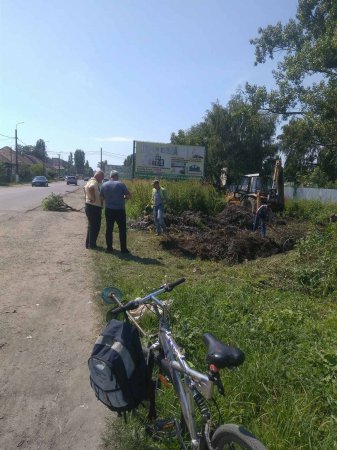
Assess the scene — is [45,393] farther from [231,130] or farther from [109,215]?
[231,130]

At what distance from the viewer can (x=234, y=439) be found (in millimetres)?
2408

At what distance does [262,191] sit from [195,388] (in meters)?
19.6

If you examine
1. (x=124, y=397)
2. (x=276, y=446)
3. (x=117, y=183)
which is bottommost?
(x=276, y=446)

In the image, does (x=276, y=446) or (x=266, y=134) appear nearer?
(x=276, y=446)

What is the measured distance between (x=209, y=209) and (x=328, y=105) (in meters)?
7.63

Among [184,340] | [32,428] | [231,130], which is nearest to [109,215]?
[184,340]

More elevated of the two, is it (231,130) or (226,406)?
(231,130)

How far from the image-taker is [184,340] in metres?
4.57

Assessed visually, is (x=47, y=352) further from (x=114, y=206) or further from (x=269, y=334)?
(x=114, y=206)

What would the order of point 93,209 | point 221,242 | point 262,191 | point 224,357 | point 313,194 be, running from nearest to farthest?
point 224,357
point 93,209
point 221,242
point 262,191
point 313,194

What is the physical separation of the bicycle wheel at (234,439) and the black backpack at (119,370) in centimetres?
60

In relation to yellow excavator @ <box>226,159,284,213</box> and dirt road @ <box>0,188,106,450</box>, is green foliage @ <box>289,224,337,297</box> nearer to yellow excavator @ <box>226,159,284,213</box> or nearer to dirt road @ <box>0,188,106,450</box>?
dirt road @ <box>0,188,106,450</box>

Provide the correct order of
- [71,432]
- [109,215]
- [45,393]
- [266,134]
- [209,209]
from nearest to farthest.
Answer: [71,432] → [45,393] → [109,215] → [209,209] → [266,134]

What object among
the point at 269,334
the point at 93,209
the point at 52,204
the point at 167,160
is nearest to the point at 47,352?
the point at 269,334
